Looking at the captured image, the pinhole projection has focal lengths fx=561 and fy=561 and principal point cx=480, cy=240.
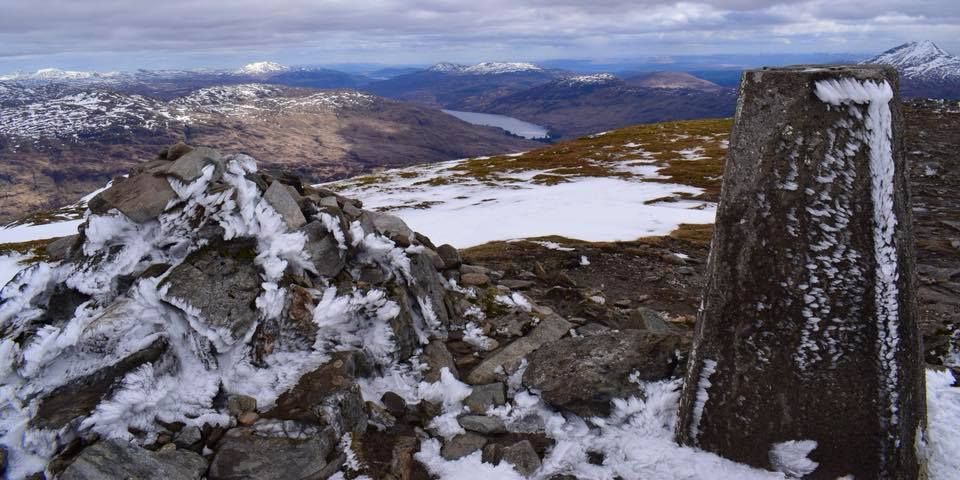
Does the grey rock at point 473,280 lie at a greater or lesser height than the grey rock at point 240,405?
greater

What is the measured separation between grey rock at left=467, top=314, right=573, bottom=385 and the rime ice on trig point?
381 centimetres

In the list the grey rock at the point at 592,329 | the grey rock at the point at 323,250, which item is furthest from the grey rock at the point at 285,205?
the grey rock at the point at 592,329

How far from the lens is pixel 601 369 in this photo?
852 centimetres

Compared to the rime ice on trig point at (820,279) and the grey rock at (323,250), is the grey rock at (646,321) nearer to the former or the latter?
the rime ice on trig point at (820,279)

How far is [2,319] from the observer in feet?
30.3

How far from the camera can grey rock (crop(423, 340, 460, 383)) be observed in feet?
30.8

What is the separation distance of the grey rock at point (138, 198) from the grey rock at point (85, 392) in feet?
8.33

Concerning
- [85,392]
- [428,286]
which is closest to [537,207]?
[428,286]

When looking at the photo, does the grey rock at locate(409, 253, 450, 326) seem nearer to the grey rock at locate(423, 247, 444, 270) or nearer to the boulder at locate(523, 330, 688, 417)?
the grey rock at locate(423, 247, 444, 270)

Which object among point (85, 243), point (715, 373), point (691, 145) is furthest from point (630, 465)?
point (691, 145)

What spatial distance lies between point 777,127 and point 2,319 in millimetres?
11823

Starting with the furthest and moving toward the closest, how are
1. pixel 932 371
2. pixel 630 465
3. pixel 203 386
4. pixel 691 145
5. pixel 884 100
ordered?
pixel 691 145 → pixel 932 371 → pixel 203 386 → pixel 630 465 → pixel 884 100

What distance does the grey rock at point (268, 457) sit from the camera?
6914 mm

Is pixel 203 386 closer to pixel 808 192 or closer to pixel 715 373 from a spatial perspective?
pixel 715 373
